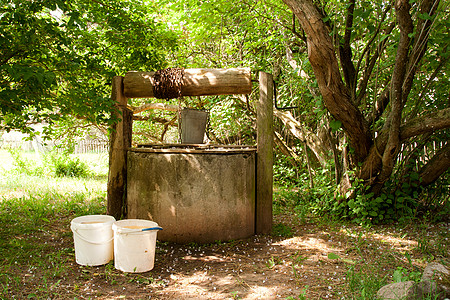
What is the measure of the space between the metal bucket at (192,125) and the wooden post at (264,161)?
76cm

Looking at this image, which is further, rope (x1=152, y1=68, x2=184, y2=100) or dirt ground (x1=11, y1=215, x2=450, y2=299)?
rope (x1=152, y1=68, x2=184, y2=100)

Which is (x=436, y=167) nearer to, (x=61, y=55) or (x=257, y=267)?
(x=257, y=267)

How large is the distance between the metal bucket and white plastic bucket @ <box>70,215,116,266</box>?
5.37ft

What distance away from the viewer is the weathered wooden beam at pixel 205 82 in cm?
415

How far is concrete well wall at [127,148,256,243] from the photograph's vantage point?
3.83 m

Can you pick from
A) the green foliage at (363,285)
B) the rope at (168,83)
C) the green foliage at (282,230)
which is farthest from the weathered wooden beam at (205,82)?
the green foliage at (363,285)

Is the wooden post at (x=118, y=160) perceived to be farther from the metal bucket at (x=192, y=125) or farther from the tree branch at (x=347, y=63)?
the tree branch at (x=347, y=63)

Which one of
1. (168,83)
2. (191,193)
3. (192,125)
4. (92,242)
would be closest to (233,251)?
(191,193)

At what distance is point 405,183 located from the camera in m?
4.55

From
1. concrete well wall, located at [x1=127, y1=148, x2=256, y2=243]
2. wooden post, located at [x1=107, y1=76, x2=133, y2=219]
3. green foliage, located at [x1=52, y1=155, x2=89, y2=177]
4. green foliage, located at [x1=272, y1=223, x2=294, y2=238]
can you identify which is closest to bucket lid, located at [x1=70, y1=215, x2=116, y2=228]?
concrete well wall, located at [x1=127, y1=148, x2=256, y2=243]

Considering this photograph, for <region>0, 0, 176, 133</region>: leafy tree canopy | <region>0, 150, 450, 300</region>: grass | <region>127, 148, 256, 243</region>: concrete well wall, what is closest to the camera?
<region>0, 150, 450, 300</region>: grass

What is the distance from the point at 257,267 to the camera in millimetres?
3270

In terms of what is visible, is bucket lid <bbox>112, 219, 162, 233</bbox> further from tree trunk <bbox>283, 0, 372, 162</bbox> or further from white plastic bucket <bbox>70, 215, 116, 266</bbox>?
tree trunk <bbox>283, 0, 372, 162</bbox>

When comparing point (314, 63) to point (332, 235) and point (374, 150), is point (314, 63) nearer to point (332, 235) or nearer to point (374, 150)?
point (374, 150)
